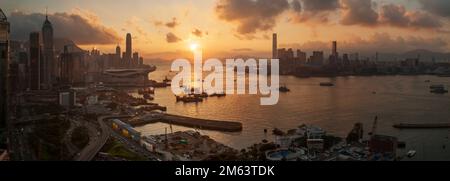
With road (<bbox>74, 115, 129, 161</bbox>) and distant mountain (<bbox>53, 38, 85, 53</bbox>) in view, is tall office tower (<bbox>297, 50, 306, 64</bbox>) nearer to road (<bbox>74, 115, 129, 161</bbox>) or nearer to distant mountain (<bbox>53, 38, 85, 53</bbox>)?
distant mountain (<bbox>53, 38, 85, 53</bbox>)

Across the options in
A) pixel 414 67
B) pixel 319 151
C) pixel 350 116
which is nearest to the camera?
pixel 319 151

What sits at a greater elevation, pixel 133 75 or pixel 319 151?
pixel 133 75

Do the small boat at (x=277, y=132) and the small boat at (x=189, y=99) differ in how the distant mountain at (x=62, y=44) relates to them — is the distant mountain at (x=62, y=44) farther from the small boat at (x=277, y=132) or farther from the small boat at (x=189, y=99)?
the small boat at (x=277, y=132)

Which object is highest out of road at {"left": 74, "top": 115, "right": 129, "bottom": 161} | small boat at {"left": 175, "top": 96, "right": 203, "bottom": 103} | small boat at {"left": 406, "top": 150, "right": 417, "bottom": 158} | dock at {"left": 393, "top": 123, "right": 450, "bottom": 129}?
small boat at {"left": 175, "top": 96, "right": 203, "bottom": 103}

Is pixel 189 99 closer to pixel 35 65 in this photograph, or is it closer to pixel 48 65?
pixel 48 65

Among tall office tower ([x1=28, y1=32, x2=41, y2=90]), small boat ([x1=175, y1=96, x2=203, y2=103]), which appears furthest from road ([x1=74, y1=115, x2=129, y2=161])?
small boat ([x1=175, y1=96, x2=203, y2=103])

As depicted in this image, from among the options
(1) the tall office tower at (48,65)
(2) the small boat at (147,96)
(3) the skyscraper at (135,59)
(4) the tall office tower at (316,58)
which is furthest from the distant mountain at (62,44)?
(4) the tall office tower at (316,58)
